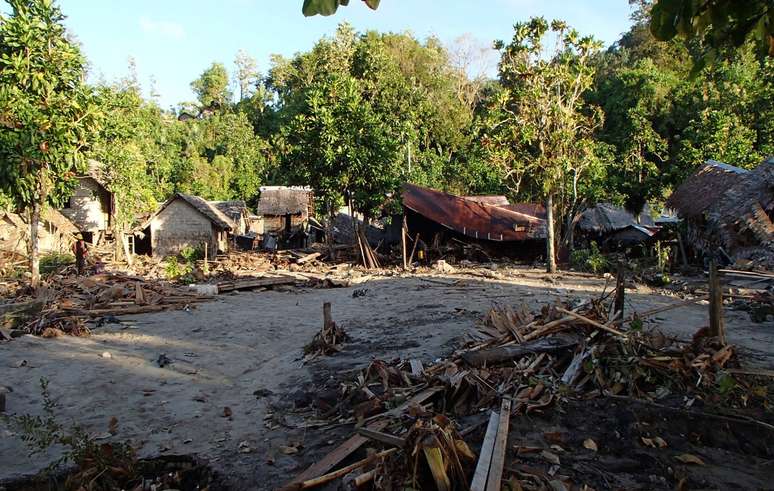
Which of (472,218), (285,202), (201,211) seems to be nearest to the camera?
(472,218)

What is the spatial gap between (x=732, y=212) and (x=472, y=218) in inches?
381

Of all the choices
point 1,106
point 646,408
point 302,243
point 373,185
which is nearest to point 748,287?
point 646,408

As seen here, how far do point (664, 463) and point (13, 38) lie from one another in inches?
597

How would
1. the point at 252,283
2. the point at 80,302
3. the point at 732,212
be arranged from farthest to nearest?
the point at 732,212 → the point at 252,283 → the point at 80,302

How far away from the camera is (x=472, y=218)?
23.8m

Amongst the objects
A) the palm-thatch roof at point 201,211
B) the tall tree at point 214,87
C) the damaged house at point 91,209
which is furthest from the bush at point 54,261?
the tall tree at point 214,87

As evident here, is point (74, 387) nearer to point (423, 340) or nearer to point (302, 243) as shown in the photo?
point (423, 340)

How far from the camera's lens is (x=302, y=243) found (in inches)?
1454

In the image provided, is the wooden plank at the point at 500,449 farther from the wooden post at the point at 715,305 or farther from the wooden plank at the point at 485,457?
the wooden post at the point at 715,305

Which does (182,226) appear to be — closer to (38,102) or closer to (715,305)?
(38,102)

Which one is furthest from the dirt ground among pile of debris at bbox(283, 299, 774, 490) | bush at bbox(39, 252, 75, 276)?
bush at bbox(39, 252, 75, 276)

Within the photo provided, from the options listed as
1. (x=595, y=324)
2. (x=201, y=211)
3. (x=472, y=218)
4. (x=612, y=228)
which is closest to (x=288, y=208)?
(x=201, y=211)

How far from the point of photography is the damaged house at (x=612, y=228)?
28.0 metres

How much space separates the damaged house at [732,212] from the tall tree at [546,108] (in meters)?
4.25
